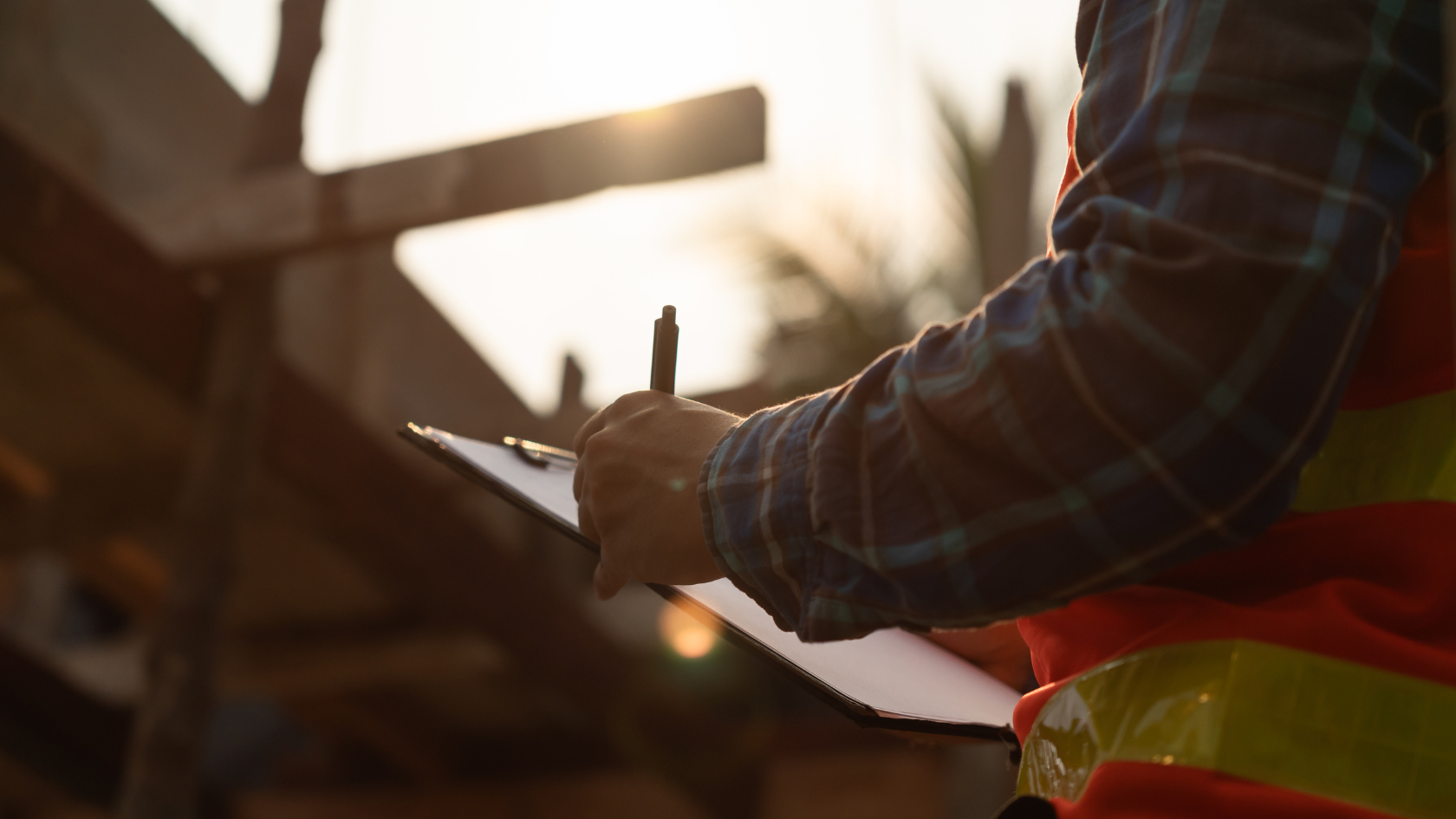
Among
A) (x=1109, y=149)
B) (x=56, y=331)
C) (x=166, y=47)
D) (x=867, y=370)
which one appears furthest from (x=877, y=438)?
(x=166, y=47)

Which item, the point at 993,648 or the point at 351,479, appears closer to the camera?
the point at 993,648

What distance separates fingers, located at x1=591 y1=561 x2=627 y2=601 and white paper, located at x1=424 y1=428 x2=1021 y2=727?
0.06 m

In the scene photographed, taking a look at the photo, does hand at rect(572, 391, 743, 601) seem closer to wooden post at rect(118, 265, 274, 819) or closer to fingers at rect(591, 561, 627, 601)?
fingers at rect(591, 561, 627, 601)

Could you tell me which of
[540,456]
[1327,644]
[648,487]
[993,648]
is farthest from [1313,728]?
[540,456]

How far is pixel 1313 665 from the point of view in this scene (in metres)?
0.53

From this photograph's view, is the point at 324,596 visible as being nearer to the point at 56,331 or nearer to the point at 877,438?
the point at 56,331

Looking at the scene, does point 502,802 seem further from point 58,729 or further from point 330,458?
point 330,458

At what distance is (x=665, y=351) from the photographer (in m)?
0.79

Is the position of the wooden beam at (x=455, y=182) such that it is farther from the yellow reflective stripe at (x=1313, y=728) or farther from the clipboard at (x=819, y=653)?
the yellow reflective stripe at (x=1313, y=728)

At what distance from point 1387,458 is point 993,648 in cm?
53

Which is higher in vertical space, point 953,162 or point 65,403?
point 953,162

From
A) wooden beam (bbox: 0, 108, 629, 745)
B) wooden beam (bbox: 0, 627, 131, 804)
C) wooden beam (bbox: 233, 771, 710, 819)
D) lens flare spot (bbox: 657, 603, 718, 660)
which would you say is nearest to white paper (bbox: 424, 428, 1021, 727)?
wooden beam (bbox: 0, 108, 629, 745)

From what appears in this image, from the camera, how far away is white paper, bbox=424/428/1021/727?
0.78 meters

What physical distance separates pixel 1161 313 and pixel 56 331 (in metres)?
3.70
